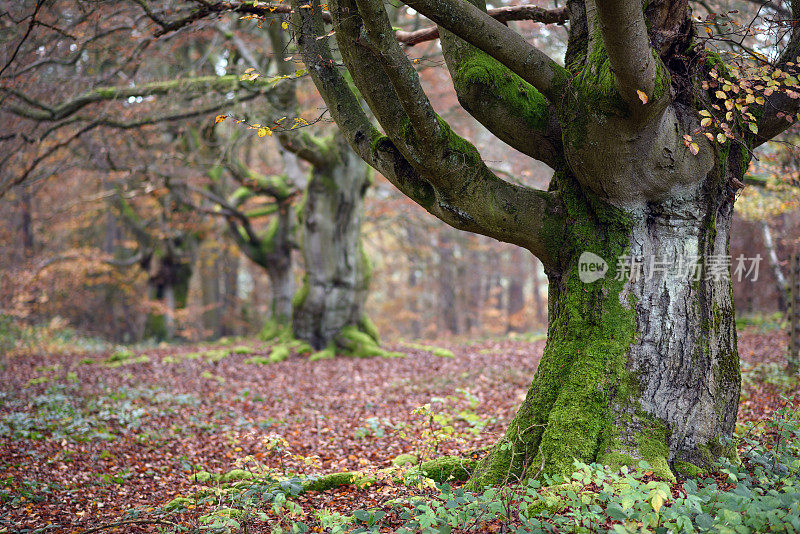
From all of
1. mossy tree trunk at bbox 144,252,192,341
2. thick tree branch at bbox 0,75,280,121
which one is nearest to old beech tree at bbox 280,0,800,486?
thick tree branch at bbox 0,75,280,121

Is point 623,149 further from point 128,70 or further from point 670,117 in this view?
point 128,70

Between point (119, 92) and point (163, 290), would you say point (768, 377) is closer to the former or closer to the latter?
point (119, 92)

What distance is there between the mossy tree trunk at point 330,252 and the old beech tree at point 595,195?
327 inches

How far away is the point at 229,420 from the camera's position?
23.5 ft

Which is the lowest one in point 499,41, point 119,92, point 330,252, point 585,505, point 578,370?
point 585,505

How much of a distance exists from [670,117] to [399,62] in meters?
1.92

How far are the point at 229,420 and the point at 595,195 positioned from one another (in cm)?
547

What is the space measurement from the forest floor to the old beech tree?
1200 mm

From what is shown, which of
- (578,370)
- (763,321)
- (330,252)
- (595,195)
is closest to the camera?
(578,370)

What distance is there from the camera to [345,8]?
3439 millimetres

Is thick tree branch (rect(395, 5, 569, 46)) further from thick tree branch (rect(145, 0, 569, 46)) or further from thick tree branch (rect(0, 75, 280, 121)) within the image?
thick tree branch (rect(0, 75, 280, 121))

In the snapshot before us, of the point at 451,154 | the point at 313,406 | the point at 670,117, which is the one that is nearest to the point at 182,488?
the point at 313,406

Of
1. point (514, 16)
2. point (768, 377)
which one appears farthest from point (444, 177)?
point (768, 377)

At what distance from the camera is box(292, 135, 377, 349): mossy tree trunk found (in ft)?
40.9
